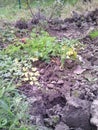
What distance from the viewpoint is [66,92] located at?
3908 mm

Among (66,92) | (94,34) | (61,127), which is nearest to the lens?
(61,127)

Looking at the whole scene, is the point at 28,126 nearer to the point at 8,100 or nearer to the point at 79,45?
the point at 8,100

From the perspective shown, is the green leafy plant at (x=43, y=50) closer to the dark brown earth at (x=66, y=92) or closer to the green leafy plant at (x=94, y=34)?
the dark brown earth at (x=66, y=92)

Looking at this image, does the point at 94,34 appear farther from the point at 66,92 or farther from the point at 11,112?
the point at 11,112

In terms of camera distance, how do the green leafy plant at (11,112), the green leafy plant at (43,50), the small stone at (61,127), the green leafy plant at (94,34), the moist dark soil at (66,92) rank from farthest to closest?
1. the green leafy plant at (94,34)
2. the green leafy plant at (43,50)
3. the moist dark soil at (66,92)
4. the small stone at (61,127)
5. the green leafy plant at (11,112)

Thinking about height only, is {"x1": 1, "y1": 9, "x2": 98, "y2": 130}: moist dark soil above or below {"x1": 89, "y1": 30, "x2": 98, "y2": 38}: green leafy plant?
above

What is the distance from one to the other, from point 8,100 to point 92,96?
3.40 ft

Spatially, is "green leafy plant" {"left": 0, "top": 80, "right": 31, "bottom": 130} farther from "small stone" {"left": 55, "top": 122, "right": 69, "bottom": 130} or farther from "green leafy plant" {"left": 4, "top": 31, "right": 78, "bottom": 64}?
"green leafy plant" {"left": 4, "top": 31, "right": 78, "bottom": 64}

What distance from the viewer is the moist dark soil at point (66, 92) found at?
3375 millimetres

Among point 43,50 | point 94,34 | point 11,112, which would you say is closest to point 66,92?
point 43,50

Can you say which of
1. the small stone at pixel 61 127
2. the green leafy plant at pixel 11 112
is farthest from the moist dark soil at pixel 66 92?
the green leafy plant at pixel 11 112

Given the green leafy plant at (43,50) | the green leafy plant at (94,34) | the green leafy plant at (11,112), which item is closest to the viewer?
the green leafy plant at (11,112)

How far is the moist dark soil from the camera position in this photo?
338 cm

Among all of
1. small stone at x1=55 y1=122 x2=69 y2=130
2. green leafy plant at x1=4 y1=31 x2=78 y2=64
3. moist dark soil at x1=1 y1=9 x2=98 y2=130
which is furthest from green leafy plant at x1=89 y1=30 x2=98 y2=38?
small stone at x1=55 y1=122 x2=69 y2=130
